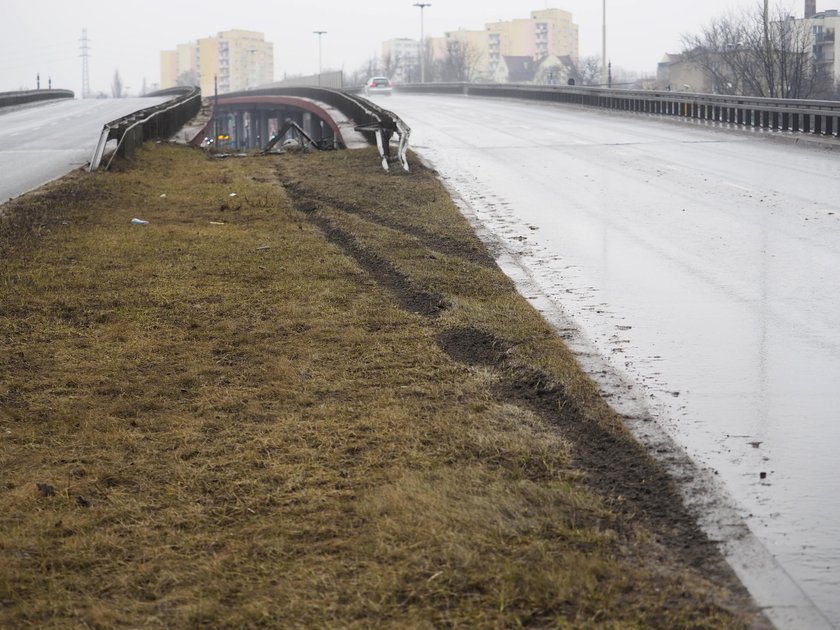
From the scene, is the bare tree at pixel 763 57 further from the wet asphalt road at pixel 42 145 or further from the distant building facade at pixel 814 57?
the wet asphalt road at pixel 42 145

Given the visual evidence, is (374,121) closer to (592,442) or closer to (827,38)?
(592,442)

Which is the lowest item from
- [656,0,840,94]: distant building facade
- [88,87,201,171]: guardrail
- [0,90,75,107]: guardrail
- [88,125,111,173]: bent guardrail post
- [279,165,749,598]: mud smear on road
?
[279,165,749,598]: mud smear on road

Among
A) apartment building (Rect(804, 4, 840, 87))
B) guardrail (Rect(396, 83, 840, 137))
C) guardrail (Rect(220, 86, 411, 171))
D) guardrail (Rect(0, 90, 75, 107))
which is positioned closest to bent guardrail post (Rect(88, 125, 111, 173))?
guardrail (Rect(220, 86, 411, 171))

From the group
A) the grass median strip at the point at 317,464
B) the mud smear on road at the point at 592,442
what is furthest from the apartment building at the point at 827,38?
the mud smear on road at the point at 592,442

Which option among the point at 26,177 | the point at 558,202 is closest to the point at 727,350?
the point at 558,202

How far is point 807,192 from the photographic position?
18625mm

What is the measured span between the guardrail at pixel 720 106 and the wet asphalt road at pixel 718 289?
16.5 ft

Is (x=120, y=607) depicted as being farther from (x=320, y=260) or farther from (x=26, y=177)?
(x=26, y=177)

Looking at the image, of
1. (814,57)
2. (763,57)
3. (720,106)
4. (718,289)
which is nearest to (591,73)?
(814,57)

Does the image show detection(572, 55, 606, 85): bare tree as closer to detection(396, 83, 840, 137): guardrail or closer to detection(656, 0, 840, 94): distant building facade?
detection(656, 0, 840, 94): distant building facade

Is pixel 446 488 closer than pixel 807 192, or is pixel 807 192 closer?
pixel 446 488

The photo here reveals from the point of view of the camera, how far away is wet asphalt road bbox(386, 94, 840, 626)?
19.5 feet

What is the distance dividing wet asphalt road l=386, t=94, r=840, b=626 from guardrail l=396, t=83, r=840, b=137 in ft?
16.5

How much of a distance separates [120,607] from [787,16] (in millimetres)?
91015
